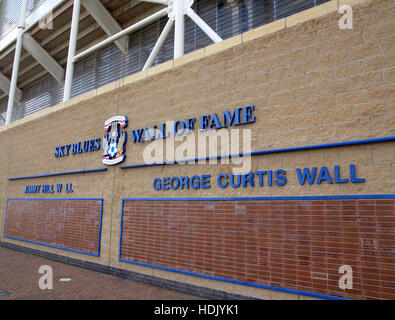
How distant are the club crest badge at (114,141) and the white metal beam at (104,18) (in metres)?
5.19

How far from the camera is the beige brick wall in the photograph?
4445 mm

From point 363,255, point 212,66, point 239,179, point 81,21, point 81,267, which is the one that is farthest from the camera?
point 81,21

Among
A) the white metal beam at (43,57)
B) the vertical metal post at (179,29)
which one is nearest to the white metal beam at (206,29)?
the vertical metal post at (179,29)

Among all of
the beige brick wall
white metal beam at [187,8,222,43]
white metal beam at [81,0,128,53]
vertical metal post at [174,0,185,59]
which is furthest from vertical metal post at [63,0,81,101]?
white metal beam at [187,8,222,43]

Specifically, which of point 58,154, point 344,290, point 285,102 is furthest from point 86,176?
point 344,290

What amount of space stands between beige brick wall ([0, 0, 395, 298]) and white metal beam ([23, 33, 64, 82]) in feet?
30.3

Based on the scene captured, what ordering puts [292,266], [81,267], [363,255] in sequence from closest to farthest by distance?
[363,255] < [292,266] < [81,267]

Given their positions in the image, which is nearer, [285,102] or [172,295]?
[285,102]

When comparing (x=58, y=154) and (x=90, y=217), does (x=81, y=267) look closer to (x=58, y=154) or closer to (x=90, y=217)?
(x=90, y=217)

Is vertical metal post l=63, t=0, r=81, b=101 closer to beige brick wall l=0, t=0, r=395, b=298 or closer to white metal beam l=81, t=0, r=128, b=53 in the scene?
white metal beam l=81, t=0, r=128, b=53

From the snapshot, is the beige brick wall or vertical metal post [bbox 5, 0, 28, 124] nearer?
the beige brick wall

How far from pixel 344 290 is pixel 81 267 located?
6.87 m

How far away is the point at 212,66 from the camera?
21.2ft

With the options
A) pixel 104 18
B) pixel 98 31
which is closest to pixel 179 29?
pixel 104 18
